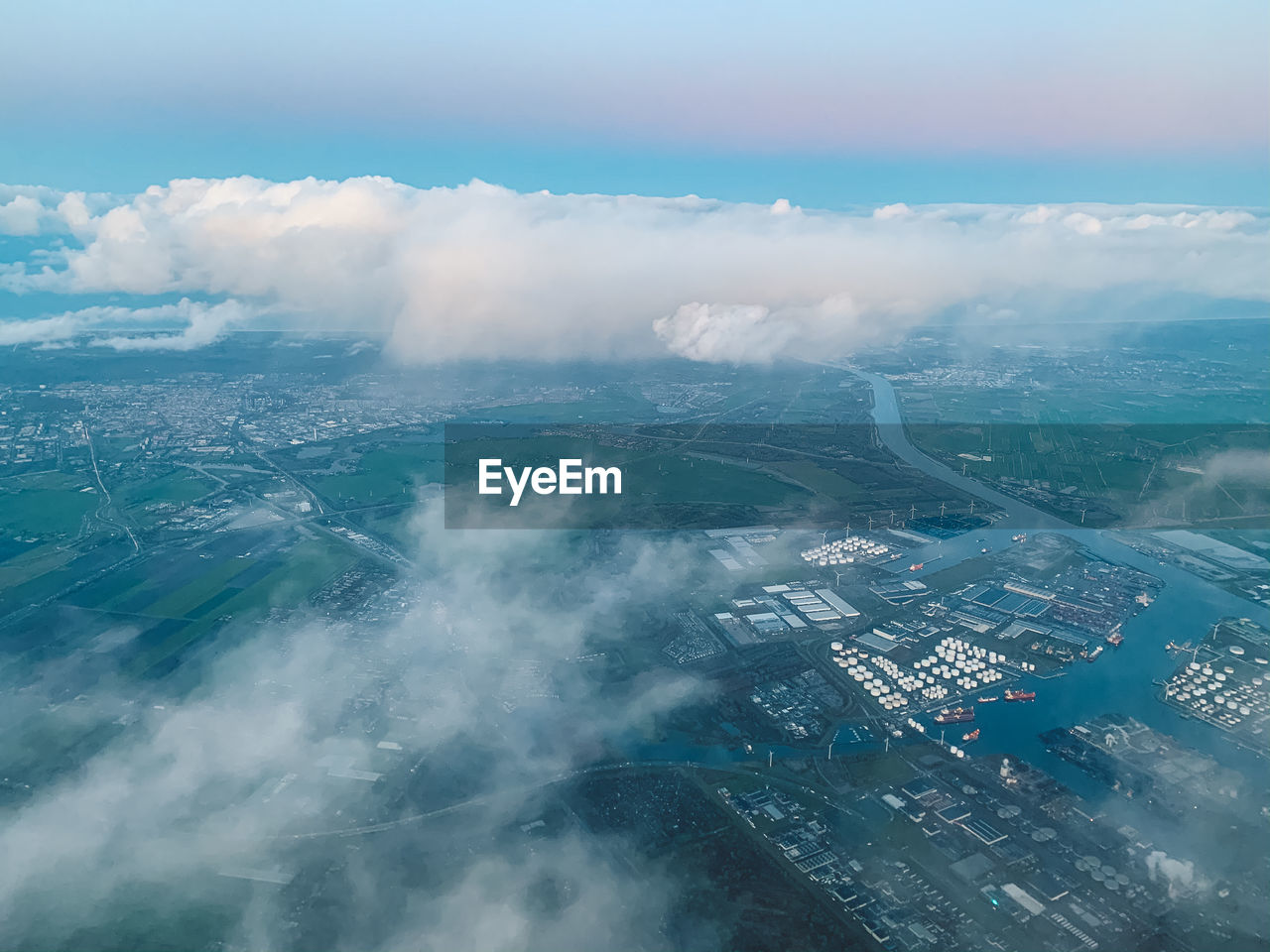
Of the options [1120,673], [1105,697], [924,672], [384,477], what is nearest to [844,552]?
[924,672]

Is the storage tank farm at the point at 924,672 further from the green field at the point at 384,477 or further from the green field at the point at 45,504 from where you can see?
the green field at the point at 45,504

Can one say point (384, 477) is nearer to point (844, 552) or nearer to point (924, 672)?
point (844, 552)

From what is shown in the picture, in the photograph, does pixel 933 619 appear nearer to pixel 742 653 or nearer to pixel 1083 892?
pixel 742 653

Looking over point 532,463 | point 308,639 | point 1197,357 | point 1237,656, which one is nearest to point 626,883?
point 308,639

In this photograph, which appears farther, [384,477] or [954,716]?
[384,477]
